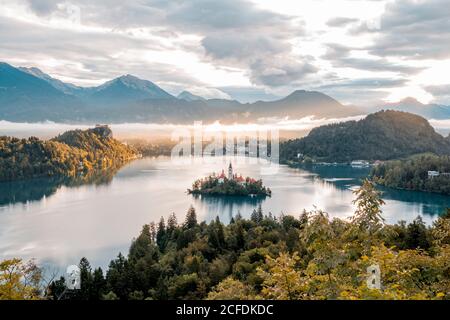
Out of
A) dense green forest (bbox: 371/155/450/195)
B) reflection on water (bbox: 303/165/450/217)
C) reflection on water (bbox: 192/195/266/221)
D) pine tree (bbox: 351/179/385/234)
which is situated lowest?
reflection on water (bbox: 192/195/266/221)

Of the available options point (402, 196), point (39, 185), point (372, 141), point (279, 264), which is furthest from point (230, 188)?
point (372, 141)

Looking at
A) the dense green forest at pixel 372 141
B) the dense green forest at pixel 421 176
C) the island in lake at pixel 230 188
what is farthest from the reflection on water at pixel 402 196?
the dense green forest at pixel 372 141

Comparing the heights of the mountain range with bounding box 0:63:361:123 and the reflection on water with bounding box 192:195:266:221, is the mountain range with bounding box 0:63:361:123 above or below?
above

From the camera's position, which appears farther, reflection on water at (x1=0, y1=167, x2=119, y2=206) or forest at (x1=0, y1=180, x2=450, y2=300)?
reflection on water at (x1=0, y1=167, x2=119, y2=206)

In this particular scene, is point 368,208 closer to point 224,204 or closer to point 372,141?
point 224,204

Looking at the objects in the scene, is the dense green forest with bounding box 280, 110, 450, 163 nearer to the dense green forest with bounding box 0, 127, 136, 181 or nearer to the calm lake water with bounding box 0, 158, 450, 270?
the calm lake water with bounding box 0, 158, 450, 270

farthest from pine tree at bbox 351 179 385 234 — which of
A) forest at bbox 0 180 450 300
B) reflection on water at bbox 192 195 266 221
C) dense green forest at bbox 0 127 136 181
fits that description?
dense green forest at bbox 0 127 136 181
